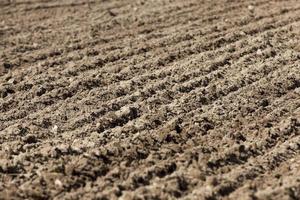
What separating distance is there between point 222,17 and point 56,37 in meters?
2.51

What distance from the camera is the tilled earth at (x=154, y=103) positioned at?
16.7 ft

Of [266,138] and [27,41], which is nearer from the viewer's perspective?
[266,138]

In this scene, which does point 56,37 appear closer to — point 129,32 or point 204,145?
point 129,32

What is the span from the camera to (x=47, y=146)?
5613 millimetres

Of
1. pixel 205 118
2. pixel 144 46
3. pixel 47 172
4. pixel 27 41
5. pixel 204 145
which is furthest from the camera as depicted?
pixel 27 41

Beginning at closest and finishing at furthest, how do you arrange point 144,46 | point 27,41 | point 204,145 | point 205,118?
point 204,145
point 205,118
point 144,46
point 27,41

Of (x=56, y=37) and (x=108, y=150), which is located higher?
(x=56, y=37)

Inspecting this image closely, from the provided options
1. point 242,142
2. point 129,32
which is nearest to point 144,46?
point 129,32

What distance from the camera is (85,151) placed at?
550 centimetres

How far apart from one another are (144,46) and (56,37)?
145 centimetres

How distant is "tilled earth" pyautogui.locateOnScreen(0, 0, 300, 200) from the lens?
5094mm

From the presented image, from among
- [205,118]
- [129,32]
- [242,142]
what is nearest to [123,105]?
[205,118]

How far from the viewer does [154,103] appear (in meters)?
6.36

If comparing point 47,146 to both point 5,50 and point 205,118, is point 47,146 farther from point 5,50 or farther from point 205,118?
point 5,50
